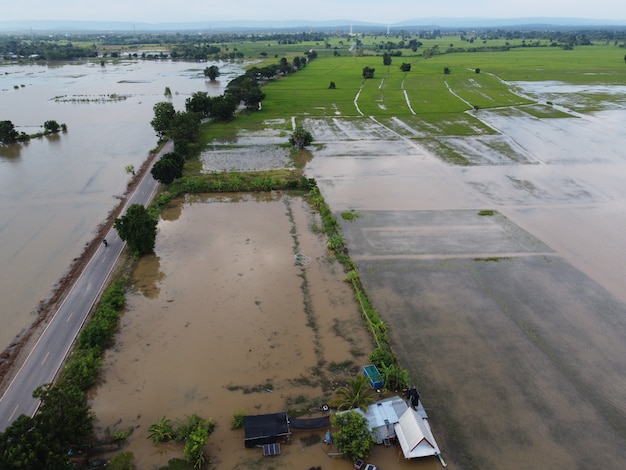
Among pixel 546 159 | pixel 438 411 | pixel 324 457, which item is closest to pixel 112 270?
pixel 324 457

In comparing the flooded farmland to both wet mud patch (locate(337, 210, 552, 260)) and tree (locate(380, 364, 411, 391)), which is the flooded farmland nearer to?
wet mud patch (locate(337, 210, 552, 260))

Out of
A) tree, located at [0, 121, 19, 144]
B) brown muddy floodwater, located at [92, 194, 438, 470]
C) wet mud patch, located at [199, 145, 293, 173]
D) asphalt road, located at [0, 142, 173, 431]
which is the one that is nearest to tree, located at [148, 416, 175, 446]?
brown muddy floodwater, located at [92, 194, 438, 470]

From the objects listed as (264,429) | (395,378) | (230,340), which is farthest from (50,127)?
(395,378)

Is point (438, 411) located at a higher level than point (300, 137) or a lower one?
lower

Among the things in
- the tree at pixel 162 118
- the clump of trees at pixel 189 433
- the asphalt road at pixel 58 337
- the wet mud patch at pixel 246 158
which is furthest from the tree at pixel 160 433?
the tree at pixel 162 118

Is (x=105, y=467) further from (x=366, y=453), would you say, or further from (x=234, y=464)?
(x=366, y=453)

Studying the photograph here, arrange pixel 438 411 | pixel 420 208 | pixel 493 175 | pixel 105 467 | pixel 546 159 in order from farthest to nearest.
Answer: pixel 546 159 < pixel 493 175 < pixel 420 208 < pixel 438 411 < pixel 105 467
